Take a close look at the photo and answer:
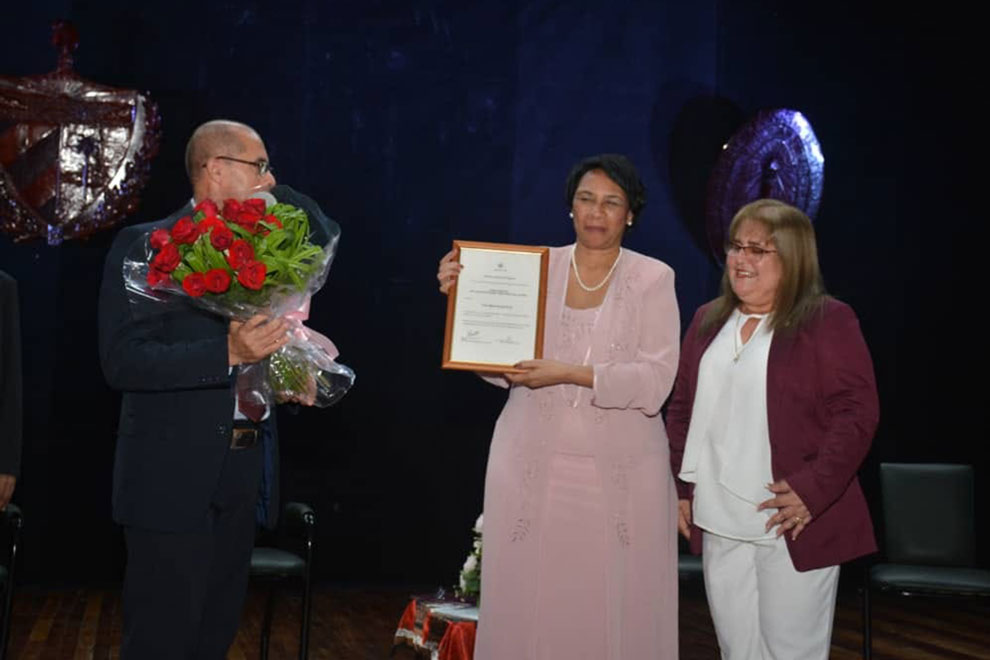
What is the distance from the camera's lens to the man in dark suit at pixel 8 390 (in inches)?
157

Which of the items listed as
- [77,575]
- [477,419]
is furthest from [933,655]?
[77,575]

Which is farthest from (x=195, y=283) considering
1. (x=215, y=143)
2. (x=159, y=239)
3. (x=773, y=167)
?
(x=773, y=167)

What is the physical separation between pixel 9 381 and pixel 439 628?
1.78m

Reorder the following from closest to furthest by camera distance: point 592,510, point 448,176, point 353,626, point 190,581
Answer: point 190,581 < point 592,510 < point 353,626 < point 448,176

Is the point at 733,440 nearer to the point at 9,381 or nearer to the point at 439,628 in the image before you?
the point at 439,628

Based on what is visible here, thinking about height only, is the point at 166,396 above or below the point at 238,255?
below

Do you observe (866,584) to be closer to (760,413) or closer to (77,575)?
(760,413)

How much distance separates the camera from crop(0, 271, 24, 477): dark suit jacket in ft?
13.1

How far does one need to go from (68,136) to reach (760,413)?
4712mm

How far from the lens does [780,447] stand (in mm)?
3207

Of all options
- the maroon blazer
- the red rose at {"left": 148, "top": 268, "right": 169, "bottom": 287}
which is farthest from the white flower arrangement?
the red rose at {"left": 148, "top": 268, "right": 169, "bottom": 287}

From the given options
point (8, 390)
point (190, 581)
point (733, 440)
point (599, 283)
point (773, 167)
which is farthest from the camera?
point (773, 167)

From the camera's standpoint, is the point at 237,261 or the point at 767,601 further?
the point at 767,601

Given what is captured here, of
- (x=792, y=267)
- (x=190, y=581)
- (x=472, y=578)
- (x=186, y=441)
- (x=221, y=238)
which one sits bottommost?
(x=472, y=578)
